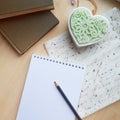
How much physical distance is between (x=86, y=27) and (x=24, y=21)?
0.19 meters

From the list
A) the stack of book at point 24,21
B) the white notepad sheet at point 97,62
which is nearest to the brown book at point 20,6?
the stack of book at point 24,21

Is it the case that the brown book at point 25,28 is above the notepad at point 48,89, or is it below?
above

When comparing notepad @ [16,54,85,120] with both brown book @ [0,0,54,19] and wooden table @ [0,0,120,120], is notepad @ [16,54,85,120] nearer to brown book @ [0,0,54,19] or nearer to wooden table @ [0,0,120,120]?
wooden table @ [0,0,120,120]

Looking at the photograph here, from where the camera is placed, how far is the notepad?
719 mm

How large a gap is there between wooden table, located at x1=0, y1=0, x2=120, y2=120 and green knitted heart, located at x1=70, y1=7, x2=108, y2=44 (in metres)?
0.05

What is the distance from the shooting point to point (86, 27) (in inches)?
30.7

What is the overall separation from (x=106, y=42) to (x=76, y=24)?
0.35 feet

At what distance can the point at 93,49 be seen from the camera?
2.60 feet

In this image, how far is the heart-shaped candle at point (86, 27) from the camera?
0.77 m

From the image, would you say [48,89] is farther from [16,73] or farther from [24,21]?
[24,21]

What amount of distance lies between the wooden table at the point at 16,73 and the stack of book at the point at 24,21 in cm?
2

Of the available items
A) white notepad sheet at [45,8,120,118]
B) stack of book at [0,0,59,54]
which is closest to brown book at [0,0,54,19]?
stack of book at [0,0,59,54]

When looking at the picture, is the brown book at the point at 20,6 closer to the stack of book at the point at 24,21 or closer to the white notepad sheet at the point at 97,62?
the stack of book at the point at 24,21

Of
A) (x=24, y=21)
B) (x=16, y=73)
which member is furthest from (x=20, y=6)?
(x=16, y=73)
